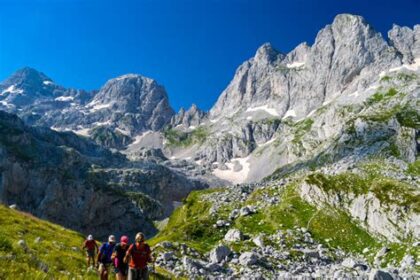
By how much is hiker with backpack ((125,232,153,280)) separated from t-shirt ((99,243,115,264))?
2.07m

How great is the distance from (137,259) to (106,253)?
8.97 feet

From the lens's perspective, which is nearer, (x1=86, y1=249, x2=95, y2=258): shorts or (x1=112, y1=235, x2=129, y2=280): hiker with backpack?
(x1=112, y1=235, x2=129, y2=280): hiker with backpack

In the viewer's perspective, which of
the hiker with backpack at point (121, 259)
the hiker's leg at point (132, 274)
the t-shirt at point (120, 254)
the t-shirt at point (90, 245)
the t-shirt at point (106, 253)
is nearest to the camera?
the hiker's leg at point (132, 274)

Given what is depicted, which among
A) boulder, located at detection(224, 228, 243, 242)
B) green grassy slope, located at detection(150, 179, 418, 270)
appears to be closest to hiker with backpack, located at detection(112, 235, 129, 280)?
green grassy slope, located at detection(150, 179, 418, 270)

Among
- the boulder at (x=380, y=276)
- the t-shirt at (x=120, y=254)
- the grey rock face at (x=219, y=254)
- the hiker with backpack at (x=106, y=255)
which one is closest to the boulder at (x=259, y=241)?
the grey rock face at (x=219, y=254)

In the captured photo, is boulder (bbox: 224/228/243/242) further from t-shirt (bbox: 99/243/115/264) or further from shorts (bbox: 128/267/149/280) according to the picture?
shorts (bbox: 128/267/149/280)

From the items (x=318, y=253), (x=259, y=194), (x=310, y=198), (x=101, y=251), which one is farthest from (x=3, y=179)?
(x=101, y=251)

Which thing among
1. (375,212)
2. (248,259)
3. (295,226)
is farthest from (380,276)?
(295,226)

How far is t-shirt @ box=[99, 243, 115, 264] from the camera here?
1823 cm

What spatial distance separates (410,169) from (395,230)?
123 ft

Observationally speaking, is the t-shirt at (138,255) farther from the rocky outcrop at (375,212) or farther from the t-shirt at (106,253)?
the rocky outcrop at (375,212)

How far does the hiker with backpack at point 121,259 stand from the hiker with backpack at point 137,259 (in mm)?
944

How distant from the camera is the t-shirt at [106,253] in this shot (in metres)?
18.2

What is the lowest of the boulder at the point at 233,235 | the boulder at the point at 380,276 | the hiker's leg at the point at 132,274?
the hiker's leg at the point at 132,274
